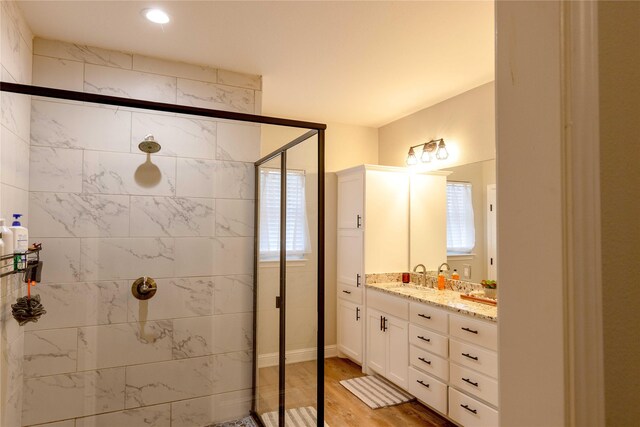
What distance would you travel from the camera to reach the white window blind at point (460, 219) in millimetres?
3262

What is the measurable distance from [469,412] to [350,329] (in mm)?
1558

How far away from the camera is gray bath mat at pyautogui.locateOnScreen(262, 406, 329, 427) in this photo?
2.19 meters

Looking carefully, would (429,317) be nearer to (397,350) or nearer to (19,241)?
(397,350)

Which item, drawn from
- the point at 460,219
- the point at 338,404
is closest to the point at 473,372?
the point at 338,404

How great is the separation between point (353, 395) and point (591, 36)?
318cm

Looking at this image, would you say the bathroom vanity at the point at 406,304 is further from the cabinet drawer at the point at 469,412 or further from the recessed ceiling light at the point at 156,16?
the recessed ceiling light at the point at 156,16

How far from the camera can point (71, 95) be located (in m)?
1.73

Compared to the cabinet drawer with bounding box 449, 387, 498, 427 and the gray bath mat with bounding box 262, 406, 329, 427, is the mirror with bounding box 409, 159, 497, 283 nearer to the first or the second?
the cabinet drawer with bounding box 449, 387, 498, 427

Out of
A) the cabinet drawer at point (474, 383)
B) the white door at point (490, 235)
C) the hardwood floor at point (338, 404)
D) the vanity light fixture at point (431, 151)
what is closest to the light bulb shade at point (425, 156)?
the vanity light fixture at point (431, 151)

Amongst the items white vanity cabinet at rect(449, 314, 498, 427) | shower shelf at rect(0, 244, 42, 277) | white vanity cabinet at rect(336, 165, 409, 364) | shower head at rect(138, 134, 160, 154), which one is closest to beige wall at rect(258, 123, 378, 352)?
white vanity cabinet at rect(336, 165, 409, 364)

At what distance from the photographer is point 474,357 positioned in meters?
2.37

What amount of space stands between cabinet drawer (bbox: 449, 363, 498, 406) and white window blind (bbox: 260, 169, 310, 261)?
4.30 feet

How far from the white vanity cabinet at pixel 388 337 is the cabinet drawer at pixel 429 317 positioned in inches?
3.5

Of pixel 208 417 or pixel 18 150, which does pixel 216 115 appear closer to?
pixel 18 150
